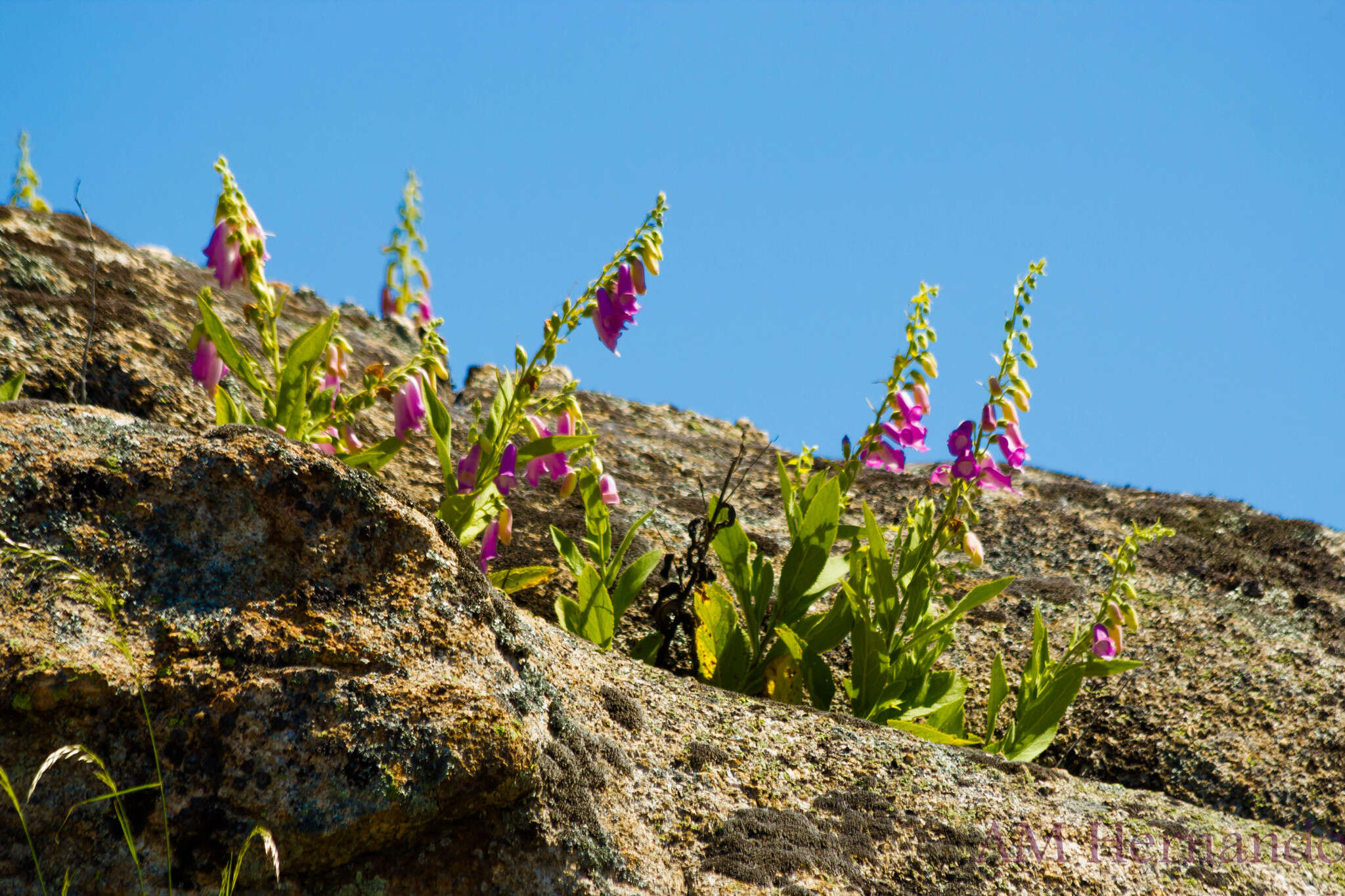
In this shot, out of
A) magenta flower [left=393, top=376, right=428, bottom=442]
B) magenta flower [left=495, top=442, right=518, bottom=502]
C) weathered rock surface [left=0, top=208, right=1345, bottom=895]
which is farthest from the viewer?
magenta flower [left=393, top=376, right=428, bottom=442]

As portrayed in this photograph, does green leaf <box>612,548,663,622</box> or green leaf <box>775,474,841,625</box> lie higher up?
green leaf <box>775,474,841,625</box>

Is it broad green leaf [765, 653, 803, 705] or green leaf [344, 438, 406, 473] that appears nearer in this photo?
green leaf [344, 438, 406, 473]

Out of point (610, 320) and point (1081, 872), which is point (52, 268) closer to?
point (610, 320)

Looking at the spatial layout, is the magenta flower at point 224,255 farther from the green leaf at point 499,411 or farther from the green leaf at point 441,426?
the green leaf at point 499,411

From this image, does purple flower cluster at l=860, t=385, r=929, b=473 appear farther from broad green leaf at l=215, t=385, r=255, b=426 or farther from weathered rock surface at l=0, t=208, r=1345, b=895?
broad green leaf at l=215, t=385, r=255, b=426

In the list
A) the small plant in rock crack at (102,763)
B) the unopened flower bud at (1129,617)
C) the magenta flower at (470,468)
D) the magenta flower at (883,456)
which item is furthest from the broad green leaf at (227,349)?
the unopened flower bud at (1129,617)

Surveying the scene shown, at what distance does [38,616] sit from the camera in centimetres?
168

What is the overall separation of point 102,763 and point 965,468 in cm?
301

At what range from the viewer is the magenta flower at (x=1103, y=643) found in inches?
144

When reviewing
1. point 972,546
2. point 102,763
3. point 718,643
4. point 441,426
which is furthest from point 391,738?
point 972,546

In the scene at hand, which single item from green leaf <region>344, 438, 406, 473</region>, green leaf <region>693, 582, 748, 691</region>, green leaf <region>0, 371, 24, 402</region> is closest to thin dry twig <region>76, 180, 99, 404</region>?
green leaf <region>0, 371, 24, 402</region>

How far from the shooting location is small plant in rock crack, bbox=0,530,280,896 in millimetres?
1500

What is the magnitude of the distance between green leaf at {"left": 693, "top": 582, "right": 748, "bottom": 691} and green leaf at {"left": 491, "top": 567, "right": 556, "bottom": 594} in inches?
23.2

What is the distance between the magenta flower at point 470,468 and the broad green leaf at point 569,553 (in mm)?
505
